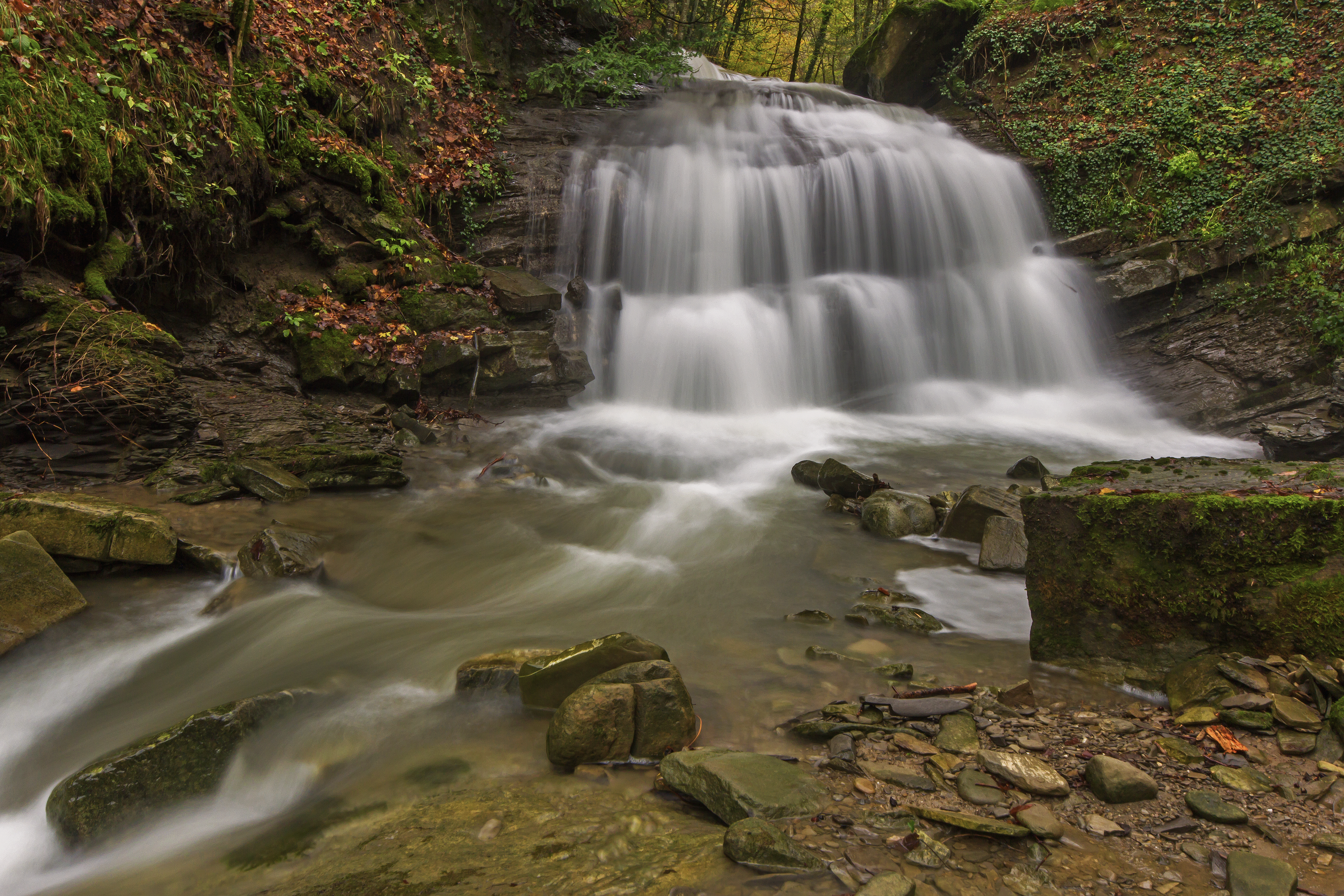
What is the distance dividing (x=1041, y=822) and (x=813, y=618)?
6.83 ft

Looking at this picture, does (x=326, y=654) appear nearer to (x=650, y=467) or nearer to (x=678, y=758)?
(x=678, y=758)

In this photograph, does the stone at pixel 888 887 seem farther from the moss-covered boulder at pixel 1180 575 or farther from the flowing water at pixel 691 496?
the moss-covered boulder at pixel 1180 575

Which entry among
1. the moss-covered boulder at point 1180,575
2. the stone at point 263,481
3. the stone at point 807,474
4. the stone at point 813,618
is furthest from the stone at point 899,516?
the stone at point 263,481

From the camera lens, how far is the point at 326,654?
3773 millimetres

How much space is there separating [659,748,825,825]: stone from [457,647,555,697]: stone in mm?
1027

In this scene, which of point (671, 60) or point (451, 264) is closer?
point (451, 264)

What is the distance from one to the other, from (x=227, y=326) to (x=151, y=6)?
3.11m

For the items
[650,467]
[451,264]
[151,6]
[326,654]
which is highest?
[151,6]

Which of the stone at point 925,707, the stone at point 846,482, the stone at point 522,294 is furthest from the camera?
the stone at point 522,294

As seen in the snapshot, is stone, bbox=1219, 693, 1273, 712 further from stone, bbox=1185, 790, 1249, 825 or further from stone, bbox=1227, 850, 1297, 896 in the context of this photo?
stone, bbox=1227, 850, 1297, 896

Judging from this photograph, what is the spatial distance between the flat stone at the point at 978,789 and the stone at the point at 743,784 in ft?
1.55

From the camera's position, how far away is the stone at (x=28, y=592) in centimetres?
352

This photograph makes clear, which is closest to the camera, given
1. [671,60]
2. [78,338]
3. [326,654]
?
[326,654]

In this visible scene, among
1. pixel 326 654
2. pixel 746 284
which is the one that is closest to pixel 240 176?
pixel 326 654
